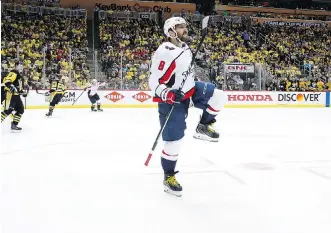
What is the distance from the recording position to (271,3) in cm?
2722

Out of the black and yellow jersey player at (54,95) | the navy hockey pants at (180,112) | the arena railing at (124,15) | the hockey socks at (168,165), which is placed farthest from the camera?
the arena railing at (124,15)

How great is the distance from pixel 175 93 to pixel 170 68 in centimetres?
21

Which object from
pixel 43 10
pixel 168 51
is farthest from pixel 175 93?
pixel 43 10

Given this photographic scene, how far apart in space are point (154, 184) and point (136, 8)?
2021 cm

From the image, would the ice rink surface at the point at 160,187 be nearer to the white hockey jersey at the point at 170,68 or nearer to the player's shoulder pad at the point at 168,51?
the white hockey jersey at the point at 170,68

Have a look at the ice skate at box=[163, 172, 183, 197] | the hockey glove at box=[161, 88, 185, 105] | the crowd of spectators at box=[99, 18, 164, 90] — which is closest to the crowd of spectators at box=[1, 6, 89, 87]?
the crowd of spectators at box=[99, 18, 164, 90]

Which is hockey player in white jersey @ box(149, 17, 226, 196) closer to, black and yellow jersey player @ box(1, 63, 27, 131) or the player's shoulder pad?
the player's shoulder pad

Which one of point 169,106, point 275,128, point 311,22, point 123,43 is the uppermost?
point 311,22

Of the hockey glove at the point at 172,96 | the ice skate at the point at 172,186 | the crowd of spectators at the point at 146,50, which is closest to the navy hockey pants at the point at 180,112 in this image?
the hockey glove at the point at 172,96

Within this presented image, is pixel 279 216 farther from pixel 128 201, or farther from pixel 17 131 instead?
pixel 17 131

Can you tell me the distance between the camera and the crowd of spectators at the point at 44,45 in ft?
43.4

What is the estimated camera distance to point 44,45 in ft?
50.4

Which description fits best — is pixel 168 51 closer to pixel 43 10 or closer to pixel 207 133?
pixel 207 133

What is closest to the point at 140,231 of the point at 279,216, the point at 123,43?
the point at 279,216
